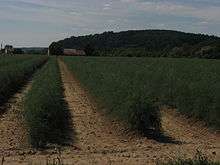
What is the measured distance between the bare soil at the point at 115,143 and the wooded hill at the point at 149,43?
87265 millimetres

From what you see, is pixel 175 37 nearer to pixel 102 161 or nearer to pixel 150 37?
pixel 150 37

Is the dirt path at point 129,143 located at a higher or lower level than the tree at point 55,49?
higher

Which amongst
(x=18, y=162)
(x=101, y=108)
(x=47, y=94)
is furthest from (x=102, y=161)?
(x=101, y=108)

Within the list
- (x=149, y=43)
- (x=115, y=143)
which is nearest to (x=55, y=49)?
(x=149, y=43)

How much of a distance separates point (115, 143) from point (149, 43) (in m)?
142

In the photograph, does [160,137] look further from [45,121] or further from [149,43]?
[149,43]

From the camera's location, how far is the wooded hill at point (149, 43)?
11281cm

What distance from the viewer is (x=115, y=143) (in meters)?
11.8

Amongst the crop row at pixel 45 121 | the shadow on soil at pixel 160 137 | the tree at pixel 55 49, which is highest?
the crop row at pixel 45 121

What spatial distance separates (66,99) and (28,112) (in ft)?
27.4

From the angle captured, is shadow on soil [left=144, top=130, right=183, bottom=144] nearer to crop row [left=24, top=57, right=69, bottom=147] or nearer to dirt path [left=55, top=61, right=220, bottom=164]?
dirt path [left=55, top=61, right=220, bottom=164]

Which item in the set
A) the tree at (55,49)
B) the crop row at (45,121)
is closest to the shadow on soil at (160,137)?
the crop row at (45,121)

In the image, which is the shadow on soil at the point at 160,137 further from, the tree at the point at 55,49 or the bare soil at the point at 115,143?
the tree at the point at 55,49

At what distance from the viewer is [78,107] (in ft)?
60.6
